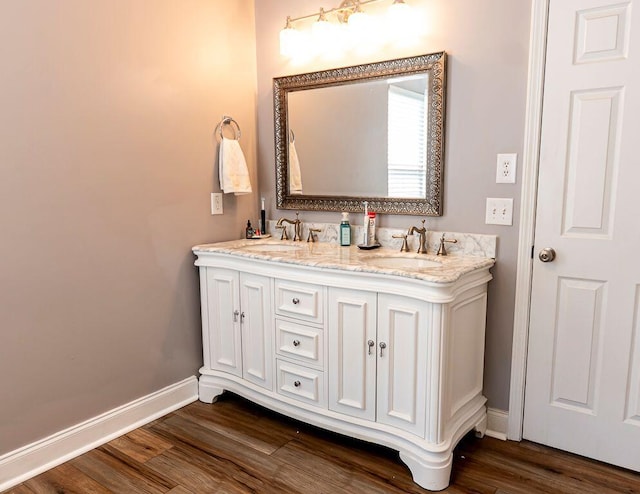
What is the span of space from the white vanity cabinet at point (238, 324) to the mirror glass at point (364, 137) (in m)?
0.65

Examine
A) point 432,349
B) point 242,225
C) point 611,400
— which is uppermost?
point 242,225

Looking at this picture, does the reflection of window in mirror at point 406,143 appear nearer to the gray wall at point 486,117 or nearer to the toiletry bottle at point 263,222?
the gray wall at point 486,117

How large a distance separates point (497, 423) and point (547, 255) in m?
0.84

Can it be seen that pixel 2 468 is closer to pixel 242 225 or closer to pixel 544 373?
pixel 242 225

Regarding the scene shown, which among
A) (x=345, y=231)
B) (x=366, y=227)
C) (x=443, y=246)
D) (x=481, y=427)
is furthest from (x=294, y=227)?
(x=481, y=427)

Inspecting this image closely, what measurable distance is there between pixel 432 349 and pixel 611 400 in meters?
0.84

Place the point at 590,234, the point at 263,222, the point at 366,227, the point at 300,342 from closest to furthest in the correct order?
the point at 590,234
the point at 300,342
the point at 366,227
the point at 263,222

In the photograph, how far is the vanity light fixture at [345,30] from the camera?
2.33 meters

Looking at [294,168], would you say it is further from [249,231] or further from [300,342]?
[300,342]

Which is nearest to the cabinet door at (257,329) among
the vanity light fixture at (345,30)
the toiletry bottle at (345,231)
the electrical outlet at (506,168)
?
the toiletry bottle at (345,231)

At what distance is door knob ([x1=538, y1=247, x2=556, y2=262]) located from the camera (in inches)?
82.0

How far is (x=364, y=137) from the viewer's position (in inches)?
101

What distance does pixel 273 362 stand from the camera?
238cm

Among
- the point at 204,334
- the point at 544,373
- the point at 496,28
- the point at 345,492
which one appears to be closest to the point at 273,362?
the point at 204,334
